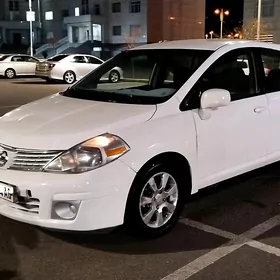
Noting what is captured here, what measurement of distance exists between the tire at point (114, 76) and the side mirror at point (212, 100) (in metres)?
1.20

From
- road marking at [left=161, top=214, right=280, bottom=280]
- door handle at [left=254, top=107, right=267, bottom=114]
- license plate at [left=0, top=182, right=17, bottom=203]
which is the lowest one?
road marking at [left=161, top=214, right=280, bottom=280]

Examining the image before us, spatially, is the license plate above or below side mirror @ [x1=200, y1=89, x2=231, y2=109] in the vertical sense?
below

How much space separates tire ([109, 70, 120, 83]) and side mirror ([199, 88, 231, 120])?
1196mm

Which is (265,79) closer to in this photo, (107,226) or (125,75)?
(125,75)

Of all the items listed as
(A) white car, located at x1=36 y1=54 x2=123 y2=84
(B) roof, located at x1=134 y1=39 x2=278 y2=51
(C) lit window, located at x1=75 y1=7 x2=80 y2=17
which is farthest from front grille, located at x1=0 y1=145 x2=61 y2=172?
(C) lit window, located at x1=75 y1=7 x2=80 y2=17

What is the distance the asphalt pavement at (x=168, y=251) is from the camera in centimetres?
358

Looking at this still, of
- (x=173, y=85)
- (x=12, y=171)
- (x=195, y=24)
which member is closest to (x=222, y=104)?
(x=173, y=85)

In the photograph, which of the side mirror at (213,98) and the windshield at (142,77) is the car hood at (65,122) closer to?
the windshield at (142,77)

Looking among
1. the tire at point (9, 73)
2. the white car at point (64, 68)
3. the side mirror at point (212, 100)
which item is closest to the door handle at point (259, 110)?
the side mirror at point (212, 100)

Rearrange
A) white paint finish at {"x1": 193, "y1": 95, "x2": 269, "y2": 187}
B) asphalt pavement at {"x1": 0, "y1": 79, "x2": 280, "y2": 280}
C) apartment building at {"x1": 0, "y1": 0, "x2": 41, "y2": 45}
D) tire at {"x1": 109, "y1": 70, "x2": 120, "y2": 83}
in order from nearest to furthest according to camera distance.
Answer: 1. asphalt pavement at {"x1": 0, "y1": 79, "x2": 280, "y2": 280}
2. white paint finish at {"x1": 193, "y1": 95, "x2": 269, "y2": 187}
3. tire at {"x1": 109, "y1": 70, "x2": 120, "y2": 83}
4. apartment building at {"x1": 0, "y1": 0, "x2": 41, "y2": 45}

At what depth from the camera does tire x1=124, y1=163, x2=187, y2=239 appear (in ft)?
12.8

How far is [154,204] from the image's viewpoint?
4.16 meters

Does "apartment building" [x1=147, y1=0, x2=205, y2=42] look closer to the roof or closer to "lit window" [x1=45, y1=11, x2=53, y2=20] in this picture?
"lit window" [x1=45, y1=11, x2=53, y2=20]

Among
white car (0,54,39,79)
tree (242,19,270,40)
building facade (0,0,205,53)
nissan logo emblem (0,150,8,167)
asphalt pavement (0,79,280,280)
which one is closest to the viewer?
asphalt pavement (0,79,280,280)
